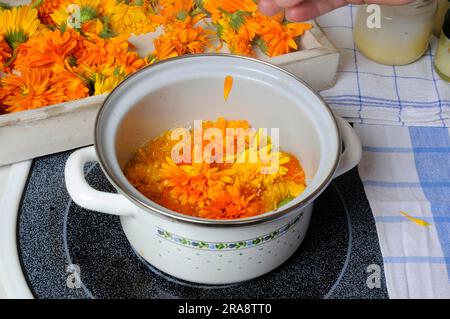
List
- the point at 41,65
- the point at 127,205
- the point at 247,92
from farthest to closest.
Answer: the point at 41,65 < the point at 247,92 < the point at 127,205

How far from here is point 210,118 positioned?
0.69 m

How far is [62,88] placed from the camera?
2.42 ft

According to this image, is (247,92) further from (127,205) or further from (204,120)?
(127,205)

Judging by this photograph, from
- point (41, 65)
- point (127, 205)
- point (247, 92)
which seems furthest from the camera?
point (41, 65)

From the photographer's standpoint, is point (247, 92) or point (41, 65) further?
point (41, 65)

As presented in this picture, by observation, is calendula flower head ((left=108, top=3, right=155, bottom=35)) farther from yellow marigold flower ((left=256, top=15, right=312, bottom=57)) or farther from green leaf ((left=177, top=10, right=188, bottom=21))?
yellow marigold flower ((left=256, top=15, right=312, bottom=57))

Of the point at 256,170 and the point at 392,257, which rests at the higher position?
the point at 256,170

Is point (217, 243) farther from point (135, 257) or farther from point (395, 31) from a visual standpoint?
point (395, 31)

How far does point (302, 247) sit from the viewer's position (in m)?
0.65

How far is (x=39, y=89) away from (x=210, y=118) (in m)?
0.22

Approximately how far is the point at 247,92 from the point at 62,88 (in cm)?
25

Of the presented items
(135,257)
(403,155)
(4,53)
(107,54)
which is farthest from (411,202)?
(4,53)

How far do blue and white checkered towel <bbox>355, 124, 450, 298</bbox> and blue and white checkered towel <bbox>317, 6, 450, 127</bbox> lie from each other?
2cm
